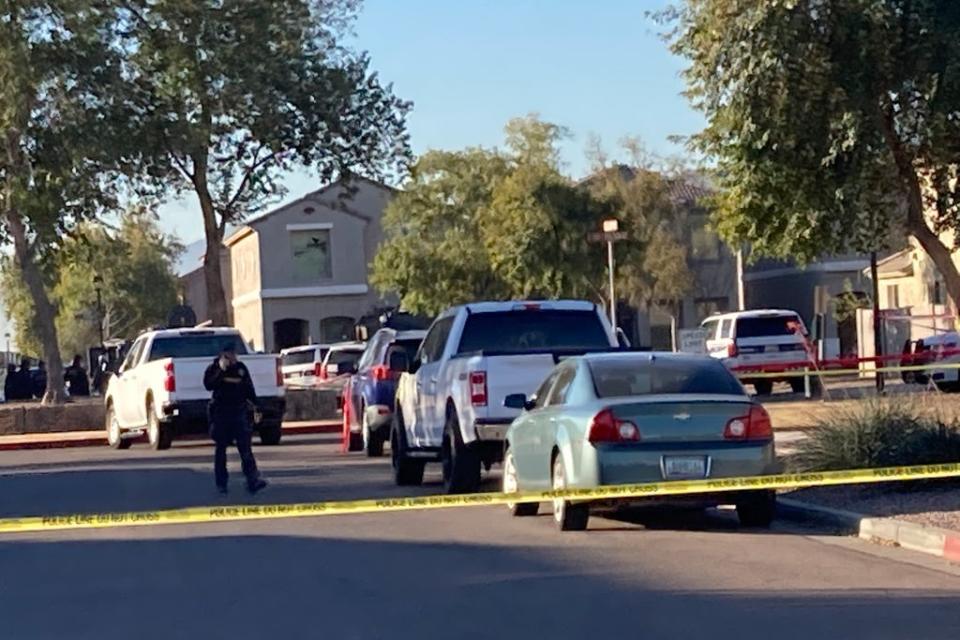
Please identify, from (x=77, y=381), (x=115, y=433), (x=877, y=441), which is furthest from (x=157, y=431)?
(x=77, y=381)

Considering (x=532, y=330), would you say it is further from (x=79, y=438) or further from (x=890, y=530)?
(x=79, y=438)

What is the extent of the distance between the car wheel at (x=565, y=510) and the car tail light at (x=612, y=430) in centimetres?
64

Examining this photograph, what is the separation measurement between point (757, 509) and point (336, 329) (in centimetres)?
6119

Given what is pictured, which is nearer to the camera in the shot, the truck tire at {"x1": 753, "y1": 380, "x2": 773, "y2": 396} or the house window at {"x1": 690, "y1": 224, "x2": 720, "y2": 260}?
the truck tire at {"x1": 753, "y1": 380, "x2": 773, "y2": 396}

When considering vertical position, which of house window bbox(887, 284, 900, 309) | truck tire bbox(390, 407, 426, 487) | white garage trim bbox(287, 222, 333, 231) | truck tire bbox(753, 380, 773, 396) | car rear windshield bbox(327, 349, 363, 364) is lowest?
truck tire bbox(390, 407, 426, 487)

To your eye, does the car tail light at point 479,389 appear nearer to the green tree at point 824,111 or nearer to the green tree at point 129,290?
the green tree at point 824,111

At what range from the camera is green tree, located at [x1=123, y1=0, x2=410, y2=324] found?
1529 inches

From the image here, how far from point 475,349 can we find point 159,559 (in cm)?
553

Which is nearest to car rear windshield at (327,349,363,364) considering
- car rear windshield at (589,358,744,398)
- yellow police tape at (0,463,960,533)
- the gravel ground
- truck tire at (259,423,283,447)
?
truck tire at (259,423,283,447)

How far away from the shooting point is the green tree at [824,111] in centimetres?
2600

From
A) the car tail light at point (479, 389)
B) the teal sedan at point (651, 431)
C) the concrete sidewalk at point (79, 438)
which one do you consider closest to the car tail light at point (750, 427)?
the teal sedan at point (651, 431)

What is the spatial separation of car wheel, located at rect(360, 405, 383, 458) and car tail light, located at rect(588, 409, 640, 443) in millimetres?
11594

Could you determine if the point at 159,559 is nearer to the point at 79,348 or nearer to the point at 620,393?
the point at 620,393

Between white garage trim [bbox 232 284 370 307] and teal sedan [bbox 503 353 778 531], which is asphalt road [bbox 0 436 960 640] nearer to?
teal sedan [bbox 503 353 778 531]
